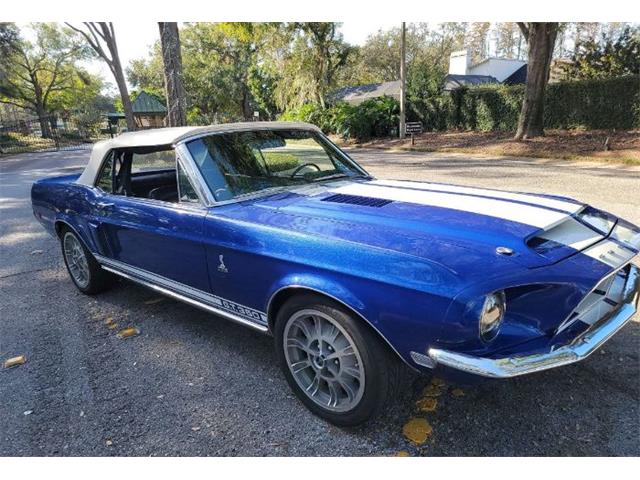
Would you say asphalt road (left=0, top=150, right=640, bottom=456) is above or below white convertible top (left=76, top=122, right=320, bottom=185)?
below

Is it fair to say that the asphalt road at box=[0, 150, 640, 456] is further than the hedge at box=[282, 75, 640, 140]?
No

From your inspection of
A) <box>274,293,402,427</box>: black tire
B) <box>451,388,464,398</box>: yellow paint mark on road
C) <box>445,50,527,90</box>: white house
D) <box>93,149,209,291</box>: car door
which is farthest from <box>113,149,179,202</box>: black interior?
<box>445,50,527,90</box>: white house

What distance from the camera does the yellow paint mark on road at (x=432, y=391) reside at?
2.64 meters

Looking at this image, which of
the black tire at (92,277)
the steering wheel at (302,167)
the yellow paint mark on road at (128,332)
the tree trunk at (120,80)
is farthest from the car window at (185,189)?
the tree trunk at (120,80)

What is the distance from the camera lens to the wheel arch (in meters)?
2.12

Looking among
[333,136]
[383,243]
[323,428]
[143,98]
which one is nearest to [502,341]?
[383,243]

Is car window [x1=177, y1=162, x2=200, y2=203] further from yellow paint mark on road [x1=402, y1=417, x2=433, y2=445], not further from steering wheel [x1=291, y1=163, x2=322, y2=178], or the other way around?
yellow paint mark on road [x1=402, y1=417, x2=433, y2=445]

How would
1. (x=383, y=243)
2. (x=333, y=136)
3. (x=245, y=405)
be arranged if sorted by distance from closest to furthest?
(x=383, y=243)
(x=245, y=405)
(x=333, y=136)

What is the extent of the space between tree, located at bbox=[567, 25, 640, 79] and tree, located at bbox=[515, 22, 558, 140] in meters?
8.86

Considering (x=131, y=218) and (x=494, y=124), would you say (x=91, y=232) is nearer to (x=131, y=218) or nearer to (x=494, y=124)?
(x=131, y=218)

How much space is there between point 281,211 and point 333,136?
2638 centimetres

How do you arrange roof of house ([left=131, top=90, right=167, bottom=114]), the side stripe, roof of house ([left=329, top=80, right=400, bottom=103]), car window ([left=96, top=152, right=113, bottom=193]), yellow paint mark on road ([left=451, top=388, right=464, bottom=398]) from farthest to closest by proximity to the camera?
roof of house ([left=131, top=90, right=167, bottom=114])
roof of house ([left=329, top=80, right=400, bottom=103])
car window ([left=96, top=152, right=113, bottom=193])
the side stripe
yellow paint mark on road ([left=451, top=388, right=464, bottom=398])

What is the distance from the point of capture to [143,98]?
139 feet

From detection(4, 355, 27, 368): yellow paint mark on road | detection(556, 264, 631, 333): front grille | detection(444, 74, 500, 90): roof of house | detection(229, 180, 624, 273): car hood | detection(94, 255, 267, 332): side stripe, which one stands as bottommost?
detection(4, 355, 27, 368): yellow paint mark on road
